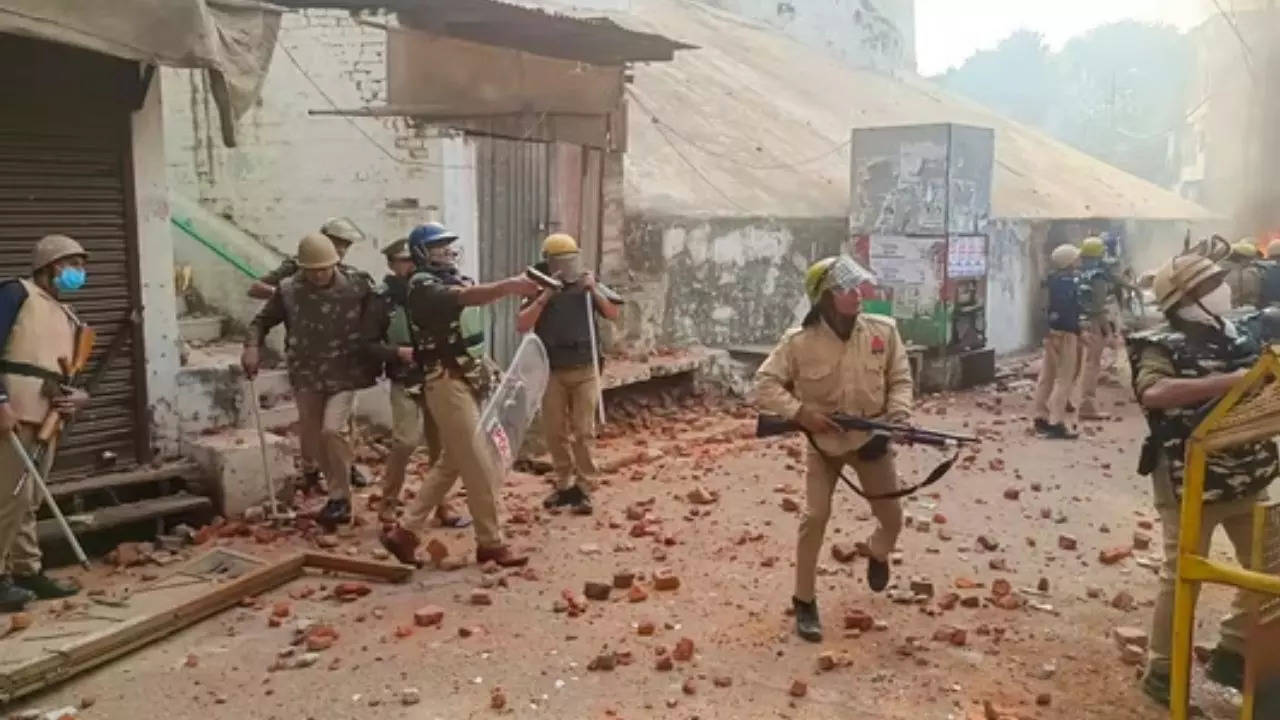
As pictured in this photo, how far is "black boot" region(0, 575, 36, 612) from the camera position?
5.39 metres

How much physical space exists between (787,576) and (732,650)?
111 cm

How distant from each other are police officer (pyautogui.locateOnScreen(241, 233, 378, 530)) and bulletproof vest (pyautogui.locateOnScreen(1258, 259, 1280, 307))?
27.0ft

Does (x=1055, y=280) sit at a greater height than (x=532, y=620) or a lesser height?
greater

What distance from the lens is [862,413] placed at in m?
4.98

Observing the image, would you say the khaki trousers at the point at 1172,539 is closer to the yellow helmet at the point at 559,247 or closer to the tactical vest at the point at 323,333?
the yellow helmet at the point at 559,247

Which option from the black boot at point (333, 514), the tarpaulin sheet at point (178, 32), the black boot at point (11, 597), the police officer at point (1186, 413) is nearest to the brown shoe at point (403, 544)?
the black boot at point (333, 514)

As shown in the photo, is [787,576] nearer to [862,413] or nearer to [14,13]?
[862,413]

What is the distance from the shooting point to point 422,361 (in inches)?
237

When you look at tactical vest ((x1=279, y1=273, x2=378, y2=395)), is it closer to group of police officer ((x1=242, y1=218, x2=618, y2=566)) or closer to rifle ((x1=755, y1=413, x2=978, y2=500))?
group of police officer ((x1=242, y1=218, x2=618, y2=566))

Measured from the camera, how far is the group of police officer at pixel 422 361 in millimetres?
5945

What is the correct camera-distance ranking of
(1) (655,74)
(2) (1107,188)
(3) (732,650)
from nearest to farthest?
1. (3) (732,650)
2. (1) (655,74)
3. (2) (1107,188)

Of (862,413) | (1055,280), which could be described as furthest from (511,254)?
(862,413)

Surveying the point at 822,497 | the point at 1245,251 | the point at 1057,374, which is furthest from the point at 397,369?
the point at 1245,251

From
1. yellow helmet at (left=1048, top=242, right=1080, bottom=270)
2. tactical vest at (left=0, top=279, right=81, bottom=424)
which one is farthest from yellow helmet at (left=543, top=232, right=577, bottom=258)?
yellow helmet at (left=1048, top=242, right=1080, bottom=270)
